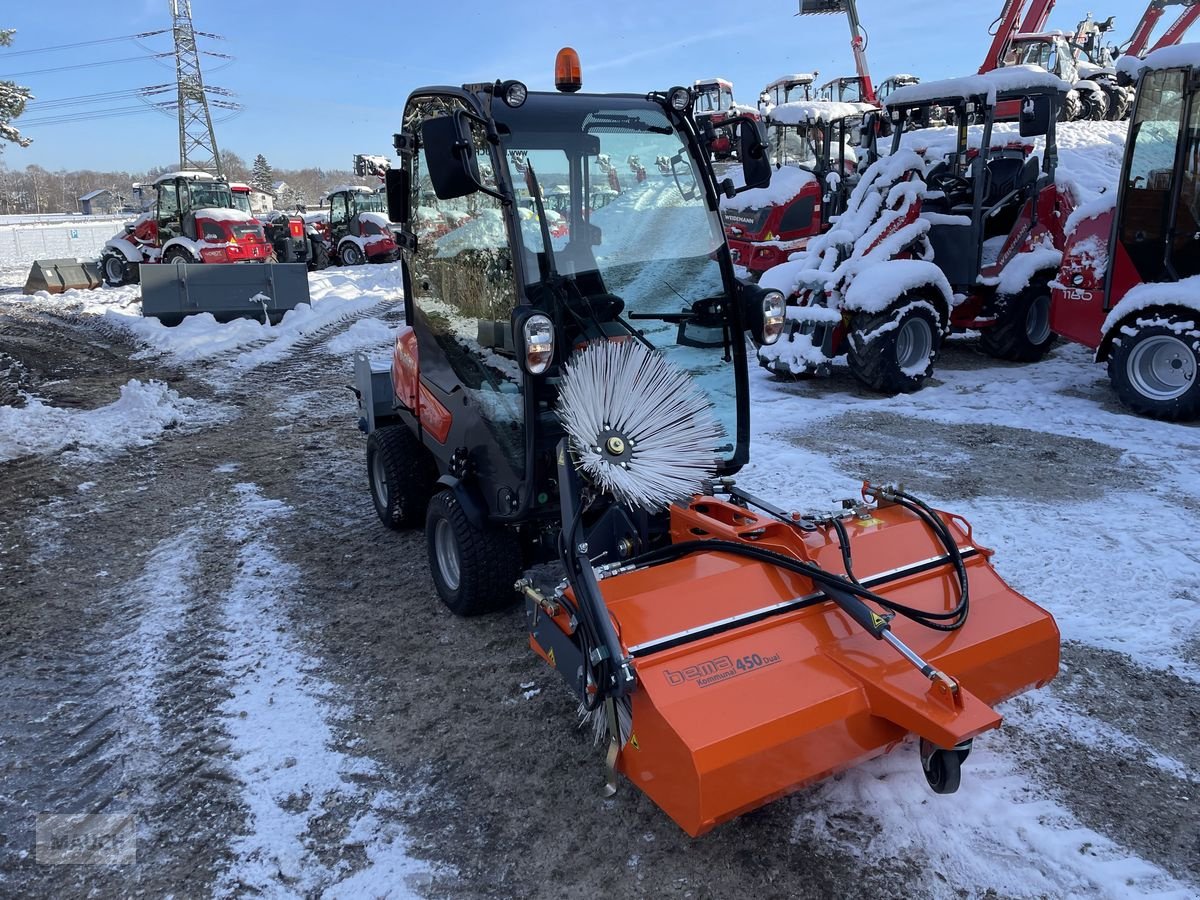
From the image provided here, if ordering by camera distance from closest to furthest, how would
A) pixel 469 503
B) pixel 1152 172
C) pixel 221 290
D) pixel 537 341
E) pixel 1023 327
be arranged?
pixel 537 341 → pixel 469 503 → pixel 1152 172 → pixel 1023 327 → pixel 221 290

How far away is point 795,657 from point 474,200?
219 cm

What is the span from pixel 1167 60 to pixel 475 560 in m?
6.32

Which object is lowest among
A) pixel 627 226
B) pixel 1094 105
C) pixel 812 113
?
pixel 627 226

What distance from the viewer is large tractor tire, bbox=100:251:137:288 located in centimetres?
1789

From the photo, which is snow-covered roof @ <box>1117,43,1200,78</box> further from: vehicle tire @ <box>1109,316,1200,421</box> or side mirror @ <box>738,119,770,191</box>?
side mirror @ <box>738,119,770,191</box>

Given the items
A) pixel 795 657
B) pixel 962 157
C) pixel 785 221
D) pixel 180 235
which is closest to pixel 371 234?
pixel 180 235

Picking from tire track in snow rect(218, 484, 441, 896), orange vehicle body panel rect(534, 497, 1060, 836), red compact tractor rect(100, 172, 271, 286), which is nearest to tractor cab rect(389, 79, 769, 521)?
orange vehicle body panel rect(534, 497, 1060, 836)

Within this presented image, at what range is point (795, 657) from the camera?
2.40 m

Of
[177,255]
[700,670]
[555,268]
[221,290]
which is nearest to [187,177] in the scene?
[177,255]

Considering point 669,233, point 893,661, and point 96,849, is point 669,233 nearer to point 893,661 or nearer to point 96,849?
point 893,661

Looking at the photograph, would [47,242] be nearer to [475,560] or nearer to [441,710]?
[475,560]

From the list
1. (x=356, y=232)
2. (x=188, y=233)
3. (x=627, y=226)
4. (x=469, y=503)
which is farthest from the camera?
(x=356, y=232)

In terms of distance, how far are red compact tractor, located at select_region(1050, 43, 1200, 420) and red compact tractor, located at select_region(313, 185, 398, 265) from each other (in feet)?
55.7

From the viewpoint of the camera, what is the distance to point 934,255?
336 inches
